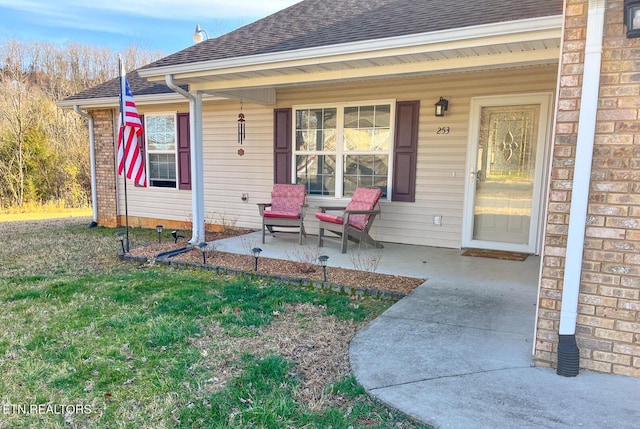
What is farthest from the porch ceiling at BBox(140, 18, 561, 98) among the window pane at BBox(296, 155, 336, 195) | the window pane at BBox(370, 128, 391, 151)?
the window pane at BBox(296, 155, 336, 195)

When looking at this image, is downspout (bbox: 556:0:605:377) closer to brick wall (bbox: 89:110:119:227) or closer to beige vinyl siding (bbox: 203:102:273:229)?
beige vinyl siding (bbox: 203:102:273:229)

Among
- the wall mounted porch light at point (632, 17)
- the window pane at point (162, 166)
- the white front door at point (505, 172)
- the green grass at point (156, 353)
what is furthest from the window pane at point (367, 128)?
the wall mounted porch light at point (632, 17)

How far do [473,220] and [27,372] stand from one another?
500 centimetres

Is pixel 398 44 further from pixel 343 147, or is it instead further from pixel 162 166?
pixel 162 166

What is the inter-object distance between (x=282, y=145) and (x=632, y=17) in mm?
5243

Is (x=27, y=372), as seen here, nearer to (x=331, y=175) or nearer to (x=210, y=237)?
(x=210, y=237)

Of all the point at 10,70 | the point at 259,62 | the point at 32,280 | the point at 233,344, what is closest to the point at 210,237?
the point at 32,280

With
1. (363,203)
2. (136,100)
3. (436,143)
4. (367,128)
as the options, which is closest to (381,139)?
(367,128)

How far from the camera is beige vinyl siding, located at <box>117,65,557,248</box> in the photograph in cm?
541

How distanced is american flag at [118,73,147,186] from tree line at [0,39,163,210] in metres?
8.02

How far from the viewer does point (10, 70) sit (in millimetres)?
14258

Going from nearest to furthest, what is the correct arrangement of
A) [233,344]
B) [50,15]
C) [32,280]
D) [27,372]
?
[27,372]
[233,344]
[32,280]
[50,15]

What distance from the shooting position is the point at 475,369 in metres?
2.35

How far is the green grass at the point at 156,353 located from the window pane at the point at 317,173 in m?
2.53
